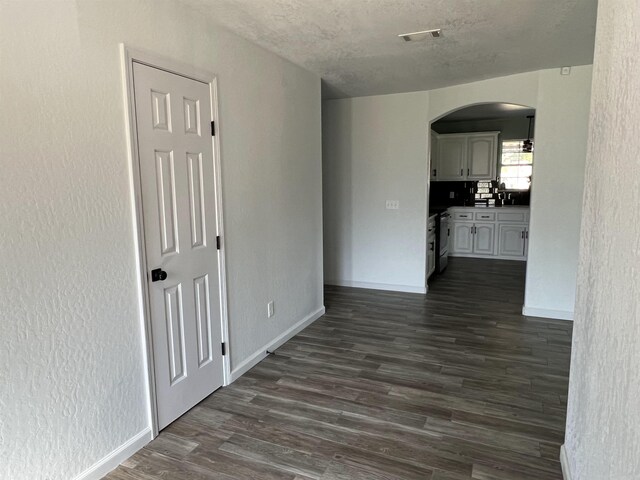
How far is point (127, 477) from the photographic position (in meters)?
2.05

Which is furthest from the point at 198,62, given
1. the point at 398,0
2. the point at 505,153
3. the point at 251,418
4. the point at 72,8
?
the point at 505,153

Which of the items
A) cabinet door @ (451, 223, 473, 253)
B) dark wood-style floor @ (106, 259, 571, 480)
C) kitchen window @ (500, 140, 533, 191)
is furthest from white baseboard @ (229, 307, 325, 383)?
kitchen window @ (500, 140, 533, 191)

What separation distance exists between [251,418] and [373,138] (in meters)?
3.78

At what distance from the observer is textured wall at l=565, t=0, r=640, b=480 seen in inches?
43.8

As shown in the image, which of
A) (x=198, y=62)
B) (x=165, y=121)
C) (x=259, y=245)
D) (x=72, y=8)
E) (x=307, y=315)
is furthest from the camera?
(x=307, y=315)

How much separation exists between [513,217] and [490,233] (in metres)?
0.46

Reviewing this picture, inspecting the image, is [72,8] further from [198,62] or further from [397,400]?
[397,400]

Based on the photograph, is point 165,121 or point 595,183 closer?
point 595,183

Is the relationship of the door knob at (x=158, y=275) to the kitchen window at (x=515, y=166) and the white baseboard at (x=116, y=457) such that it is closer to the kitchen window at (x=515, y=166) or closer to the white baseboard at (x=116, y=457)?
the white baseboard at (x=116, y=457)

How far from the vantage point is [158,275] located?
7.60ft

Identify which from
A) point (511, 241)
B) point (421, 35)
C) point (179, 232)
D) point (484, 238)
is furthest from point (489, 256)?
point (179, 232)

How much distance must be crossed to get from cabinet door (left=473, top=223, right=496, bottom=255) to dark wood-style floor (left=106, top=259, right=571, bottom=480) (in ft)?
10.7

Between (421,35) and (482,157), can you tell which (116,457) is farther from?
(482,157)

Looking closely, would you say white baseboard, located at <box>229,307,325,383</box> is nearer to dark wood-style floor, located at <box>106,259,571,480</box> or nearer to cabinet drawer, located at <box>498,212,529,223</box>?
dark wood-style floor, located at <box>106,259,571,480</box>
